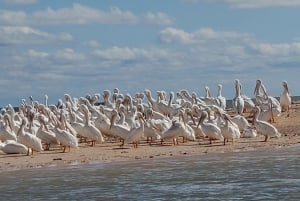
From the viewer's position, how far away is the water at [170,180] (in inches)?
492

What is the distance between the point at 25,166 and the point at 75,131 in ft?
14.0

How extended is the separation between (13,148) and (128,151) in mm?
2813

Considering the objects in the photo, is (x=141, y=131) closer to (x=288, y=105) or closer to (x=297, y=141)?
(x=297, y=141)

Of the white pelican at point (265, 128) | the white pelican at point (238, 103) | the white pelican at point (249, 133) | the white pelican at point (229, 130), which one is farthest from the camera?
the white pelican at point (238, 103)

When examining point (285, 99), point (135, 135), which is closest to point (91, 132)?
point (135, 135)

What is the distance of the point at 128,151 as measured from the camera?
19.4m

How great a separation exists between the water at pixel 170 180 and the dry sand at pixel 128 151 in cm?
77

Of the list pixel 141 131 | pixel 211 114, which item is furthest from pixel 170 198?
pixel 211 114

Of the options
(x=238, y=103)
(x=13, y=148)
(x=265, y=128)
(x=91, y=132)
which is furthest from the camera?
(x=238, y=103)

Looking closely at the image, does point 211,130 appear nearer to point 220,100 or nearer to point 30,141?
point 30,141

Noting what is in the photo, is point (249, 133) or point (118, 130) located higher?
point (118, 130)

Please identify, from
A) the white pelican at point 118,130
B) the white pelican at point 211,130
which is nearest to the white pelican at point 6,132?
the white pelican at point 118,130

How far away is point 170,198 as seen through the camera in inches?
477

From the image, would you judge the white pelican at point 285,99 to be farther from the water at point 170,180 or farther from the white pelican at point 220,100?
the water at point 170,180
